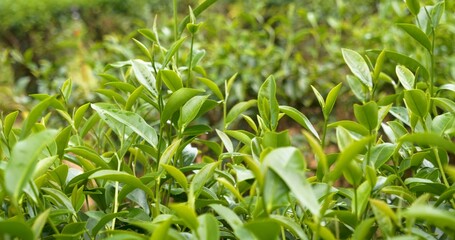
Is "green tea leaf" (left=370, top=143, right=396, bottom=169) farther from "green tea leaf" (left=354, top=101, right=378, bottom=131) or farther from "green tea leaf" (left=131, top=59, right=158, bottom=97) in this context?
"green tea leaf" (left=131, top=59, right=158, bottom=97)

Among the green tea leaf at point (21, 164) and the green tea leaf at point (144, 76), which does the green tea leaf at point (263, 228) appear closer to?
the green tea leaf at point (21, 164)

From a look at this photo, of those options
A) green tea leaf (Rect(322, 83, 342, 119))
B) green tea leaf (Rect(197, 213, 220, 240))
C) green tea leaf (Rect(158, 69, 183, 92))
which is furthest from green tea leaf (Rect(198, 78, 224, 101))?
green tea leaf (Rect(197, 213, 220, 240))

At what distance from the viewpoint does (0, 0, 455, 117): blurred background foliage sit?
9.21ft

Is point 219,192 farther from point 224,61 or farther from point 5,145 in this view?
point 224,61

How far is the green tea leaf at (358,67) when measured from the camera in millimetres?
1107

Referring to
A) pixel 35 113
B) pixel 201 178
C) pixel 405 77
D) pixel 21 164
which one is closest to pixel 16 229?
pixel 21 164

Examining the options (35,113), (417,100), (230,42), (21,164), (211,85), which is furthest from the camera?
(230,42)

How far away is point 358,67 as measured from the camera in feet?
3.65

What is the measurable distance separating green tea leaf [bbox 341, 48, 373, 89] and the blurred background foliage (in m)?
0.34

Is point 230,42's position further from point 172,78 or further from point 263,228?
point 263,228

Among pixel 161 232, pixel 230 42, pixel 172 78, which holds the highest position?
pixel 172 78

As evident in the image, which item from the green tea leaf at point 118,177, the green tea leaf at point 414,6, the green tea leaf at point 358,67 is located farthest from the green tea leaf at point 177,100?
the green tea leaf at point 414,6

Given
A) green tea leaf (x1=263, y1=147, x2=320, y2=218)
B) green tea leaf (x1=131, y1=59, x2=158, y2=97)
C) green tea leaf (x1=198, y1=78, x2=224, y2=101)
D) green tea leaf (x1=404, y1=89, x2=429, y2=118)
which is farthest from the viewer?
green tea leaf (x1=198, y1=78, x2=224, y2=101)

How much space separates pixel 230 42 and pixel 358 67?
2.03m
